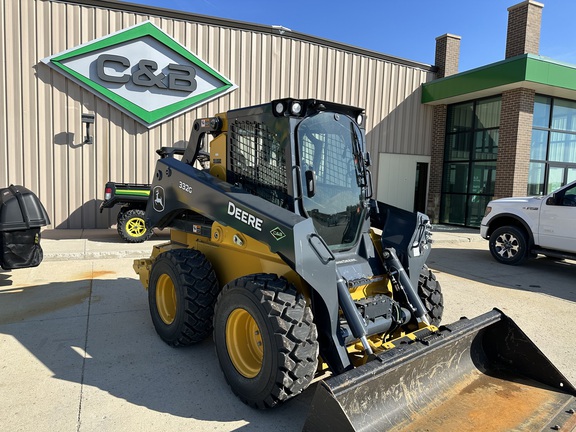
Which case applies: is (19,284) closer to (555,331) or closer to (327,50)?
(555,331)

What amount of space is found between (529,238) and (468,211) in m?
5.84

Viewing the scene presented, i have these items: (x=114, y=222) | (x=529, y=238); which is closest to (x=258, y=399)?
(x=529, y=238)

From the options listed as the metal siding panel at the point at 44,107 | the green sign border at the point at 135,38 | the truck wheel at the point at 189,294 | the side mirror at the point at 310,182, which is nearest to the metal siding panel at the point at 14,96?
the metal siding panel at the point at 44,107

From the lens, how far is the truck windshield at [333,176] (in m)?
3.20

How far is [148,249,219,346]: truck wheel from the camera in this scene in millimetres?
3473

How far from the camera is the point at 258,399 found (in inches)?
106

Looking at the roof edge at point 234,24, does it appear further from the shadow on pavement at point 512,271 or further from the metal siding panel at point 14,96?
the shadow on pavement at point 512,271

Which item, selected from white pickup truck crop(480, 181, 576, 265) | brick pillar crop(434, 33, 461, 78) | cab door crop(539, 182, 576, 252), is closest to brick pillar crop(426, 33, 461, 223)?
brick pillar crop(434, 33, 461, 78)

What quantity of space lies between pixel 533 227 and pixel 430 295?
5.02 m

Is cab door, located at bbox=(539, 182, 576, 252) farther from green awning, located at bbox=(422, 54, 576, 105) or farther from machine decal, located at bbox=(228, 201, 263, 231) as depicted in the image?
machine decal, located at bbox=(228, 201, 263, 231)

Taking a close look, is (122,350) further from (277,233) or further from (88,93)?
(88,93)

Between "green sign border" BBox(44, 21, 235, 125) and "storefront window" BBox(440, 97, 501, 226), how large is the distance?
7889 millimetres

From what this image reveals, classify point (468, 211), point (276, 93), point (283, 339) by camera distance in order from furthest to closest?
point (468, 211), point (276, 93), point (283, 339)

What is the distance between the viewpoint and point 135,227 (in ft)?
30.1
